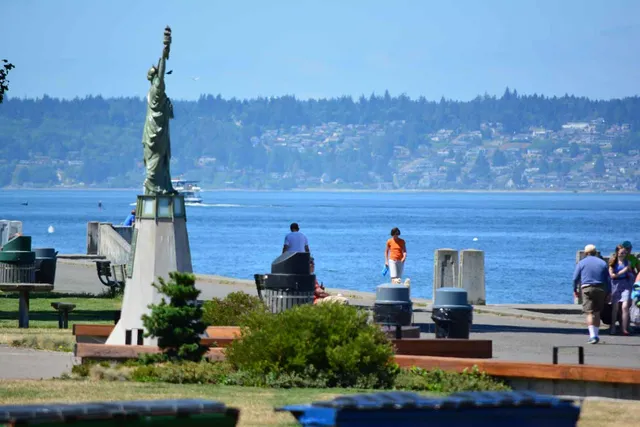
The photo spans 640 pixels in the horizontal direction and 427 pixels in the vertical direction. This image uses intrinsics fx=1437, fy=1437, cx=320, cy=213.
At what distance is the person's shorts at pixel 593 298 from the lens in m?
20.0

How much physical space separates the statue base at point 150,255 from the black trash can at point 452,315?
3290mm

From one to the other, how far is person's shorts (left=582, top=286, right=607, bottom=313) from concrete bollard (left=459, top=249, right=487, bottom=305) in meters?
7.19

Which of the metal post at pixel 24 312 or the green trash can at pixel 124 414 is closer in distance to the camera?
the green trash can at pixel 124 414

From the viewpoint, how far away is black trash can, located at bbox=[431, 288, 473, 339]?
17984mm

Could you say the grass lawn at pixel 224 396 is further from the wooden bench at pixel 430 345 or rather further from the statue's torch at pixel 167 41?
the statue's torch at pixel 167 41

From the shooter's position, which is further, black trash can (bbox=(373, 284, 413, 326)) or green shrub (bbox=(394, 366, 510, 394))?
black trash can (bbox=(373, 284, 413, 326))

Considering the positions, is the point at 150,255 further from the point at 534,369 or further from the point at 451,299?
the point at 534,369

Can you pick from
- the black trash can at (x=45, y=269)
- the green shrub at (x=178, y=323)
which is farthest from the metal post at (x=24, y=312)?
the green shrub at (x=178, y=323)

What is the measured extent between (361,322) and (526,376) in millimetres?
1685

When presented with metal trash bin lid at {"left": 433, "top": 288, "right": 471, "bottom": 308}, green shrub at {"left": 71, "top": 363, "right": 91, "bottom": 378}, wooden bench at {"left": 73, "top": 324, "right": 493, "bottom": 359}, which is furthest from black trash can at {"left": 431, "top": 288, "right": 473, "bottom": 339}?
green shrub at {"left": 71, "top": 363, "right": 91, "bottom": 378}

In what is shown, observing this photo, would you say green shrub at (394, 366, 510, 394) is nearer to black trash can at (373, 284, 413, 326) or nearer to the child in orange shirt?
black trash can at (373, 284, 413, 326)

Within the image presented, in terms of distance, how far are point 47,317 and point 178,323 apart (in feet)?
30.8

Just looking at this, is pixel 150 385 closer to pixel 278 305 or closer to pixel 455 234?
pixel 278 305

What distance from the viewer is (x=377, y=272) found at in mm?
73125
